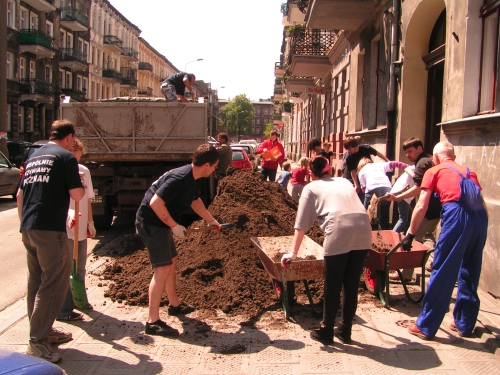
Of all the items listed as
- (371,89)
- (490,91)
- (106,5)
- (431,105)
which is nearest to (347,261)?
(490,91)

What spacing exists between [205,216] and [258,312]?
116cm

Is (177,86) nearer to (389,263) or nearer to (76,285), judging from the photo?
(76,285)

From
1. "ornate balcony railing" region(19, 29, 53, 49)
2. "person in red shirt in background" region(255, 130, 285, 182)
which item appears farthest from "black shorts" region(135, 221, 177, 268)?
"ornate balcony railing" region(19, 29, 53, 49)

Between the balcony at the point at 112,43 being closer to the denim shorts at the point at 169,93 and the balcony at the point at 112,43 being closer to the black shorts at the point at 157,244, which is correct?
the denim shorts at the point at 169,93

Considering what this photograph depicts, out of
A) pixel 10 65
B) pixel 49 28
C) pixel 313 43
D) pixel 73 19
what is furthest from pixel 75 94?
pixel 313 43

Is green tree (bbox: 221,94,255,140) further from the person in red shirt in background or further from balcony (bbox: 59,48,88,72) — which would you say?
the person in red shirt in background

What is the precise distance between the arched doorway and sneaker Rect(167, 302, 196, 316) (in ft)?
19.9

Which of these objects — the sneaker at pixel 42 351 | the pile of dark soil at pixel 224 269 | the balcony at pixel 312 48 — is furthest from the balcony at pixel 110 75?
the sneaker at pixel 42 351

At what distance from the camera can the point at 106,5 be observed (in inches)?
2213

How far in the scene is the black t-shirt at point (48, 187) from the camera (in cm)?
423

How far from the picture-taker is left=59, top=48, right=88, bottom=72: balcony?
44.0m

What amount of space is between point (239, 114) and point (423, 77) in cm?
10435

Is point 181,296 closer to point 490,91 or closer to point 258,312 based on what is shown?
point 258,312

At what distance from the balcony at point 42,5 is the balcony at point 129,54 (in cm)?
2238
